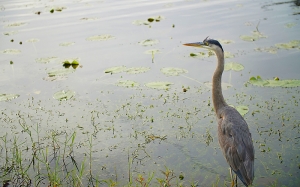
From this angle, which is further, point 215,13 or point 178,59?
point 215,13

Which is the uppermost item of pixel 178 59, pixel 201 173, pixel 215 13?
pixel 215 13

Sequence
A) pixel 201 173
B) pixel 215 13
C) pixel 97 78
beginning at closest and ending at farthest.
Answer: pixel 201 173, pixel 97 78, pixel 215 13

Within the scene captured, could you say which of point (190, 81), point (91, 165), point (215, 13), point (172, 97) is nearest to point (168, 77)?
point (190, 81)

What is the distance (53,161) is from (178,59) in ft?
10.3

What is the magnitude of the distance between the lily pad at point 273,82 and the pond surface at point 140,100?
0.23ft

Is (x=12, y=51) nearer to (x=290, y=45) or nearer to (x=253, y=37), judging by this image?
(x=253, y=37)

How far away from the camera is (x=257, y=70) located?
5.13 m

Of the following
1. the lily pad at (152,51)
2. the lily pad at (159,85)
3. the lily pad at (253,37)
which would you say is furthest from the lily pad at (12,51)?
the lily pad at (253,37)

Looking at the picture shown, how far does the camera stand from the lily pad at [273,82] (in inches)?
172

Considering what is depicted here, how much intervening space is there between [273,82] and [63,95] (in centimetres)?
286

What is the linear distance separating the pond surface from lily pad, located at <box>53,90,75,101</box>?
16 mm

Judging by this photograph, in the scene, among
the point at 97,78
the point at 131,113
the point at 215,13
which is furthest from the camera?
the point at 215,13

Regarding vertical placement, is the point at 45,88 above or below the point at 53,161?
above

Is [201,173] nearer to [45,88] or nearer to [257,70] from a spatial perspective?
[257,70]
